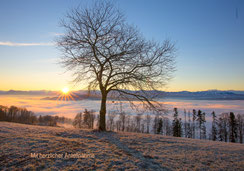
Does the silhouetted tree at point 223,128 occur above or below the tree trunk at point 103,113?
below

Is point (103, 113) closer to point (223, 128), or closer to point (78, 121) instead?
point (223, 128)

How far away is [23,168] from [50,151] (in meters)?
1.49

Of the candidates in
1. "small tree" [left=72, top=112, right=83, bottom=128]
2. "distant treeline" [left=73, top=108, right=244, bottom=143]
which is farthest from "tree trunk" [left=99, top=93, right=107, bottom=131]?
"small tree" [left=72, top=112, right=83, bottom=128]

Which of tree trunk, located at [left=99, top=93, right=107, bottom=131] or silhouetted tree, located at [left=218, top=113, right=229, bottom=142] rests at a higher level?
tree trunk, located at [left=99, top=93, right=107, bottom=131]

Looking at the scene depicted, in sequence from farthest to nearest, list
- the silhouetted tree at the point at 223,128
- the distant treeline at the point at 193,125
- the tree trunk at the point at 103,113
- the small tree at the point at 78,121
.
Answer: the small tree at the point at 78,121 < the silhouetted tree at the point at 223,128 < the distant treeline at the point at 193,125 < the tree trunk at the point at 103,113

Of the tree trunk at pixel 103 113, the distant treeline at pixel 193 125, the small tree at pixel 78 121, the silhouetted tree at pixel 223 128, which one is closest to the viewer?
the tree trunk at pixel 103 113

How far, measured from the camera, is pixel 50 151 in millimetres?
6027

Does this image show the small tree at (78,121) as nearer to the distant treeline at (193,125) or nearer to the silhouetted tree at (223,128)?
the distant treeline at (193,125)

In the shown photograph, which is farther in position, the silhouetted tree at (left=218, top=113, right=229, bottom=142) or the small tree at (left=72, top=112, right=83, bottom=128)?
the small tree at (left=72, top=112, right=83, bottom=128)

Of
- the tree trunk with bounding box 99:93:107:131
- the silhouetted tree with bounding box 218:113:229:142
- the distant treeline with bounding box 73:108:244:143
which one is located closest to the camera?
the tree trunk with bounding box 99:93:107:131

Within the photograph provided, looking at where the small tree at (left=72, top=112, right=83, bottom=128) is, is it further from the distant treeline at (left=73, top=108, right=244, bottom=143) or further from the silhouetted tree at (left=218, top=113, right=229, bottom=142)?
the silhouetted tree at (left=218, top=113, right=229, bottom=142)

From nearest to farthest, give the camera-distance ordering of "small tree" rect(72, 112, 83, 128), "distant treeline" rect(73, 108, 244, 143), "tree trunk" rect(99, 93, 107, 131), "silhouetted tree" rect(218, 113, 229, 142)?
"tree trunk" rect(99, 93, 107, 131), "distant treeline" rect(73, 108, 244, 143), "silhouetted tree" rect(218, 113, 229, 142), "small tree" rect(72, 112, 83, 128)

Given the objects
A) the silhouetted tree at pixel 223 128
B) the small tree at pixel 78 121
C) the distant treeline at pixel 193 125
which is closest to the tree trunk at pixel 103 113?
the distant treeline at pixel 193 125

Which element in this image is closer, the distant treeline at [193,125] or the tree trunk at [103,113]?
the tree trunk at [103,113]
